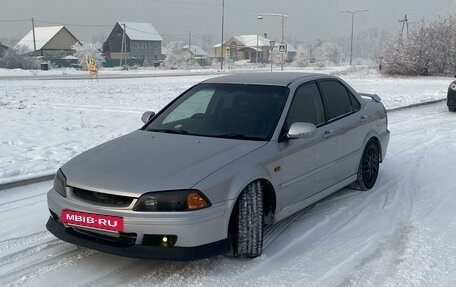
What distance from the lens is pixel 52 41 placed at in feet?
281

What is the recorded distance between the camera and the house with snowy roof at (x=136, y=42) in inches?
3878

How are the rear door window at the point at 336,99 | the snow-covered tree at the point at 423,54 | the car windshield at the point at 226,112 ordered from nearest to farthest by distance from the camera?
the car windshield at the point at 226,112 → the rear door window at the point at 336,99 → the snow-covered tree at the point at 423,54

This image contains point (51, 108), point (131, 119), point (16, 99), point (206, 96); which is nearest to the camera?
point (206, 96)

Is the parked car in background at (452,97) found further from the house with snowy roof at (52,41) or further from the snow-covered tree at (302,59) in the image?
the house with snowy roof at (52,41)

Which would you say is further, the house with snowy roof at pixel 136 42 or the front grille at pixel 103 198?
the house with snowy roof at pixel 136 42

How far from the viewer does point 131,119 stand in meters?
12.2

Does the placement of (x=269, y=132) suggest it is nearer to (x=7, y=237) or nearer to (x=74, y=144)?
(x=7, y=237)

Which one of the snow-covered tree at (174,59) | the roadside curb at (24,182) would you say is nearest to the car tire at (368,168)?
the roadside curb at (24,182)

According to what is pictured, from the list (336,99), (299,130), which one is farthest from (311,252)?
(336,99)

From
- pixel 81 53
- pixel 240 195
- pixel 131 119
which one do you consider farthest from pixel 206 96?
pixel 81 53

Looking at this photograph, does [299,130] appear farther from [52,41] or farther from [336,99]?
[52,41]

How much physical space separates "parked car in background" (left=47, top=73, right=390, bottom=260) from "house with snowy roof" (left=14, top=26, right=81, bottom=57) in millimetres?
82531

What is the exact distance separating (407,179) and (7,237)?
5022 mm

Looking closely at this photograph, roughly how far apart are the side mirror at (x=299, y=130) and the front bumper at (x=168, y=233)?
107 centimetres
